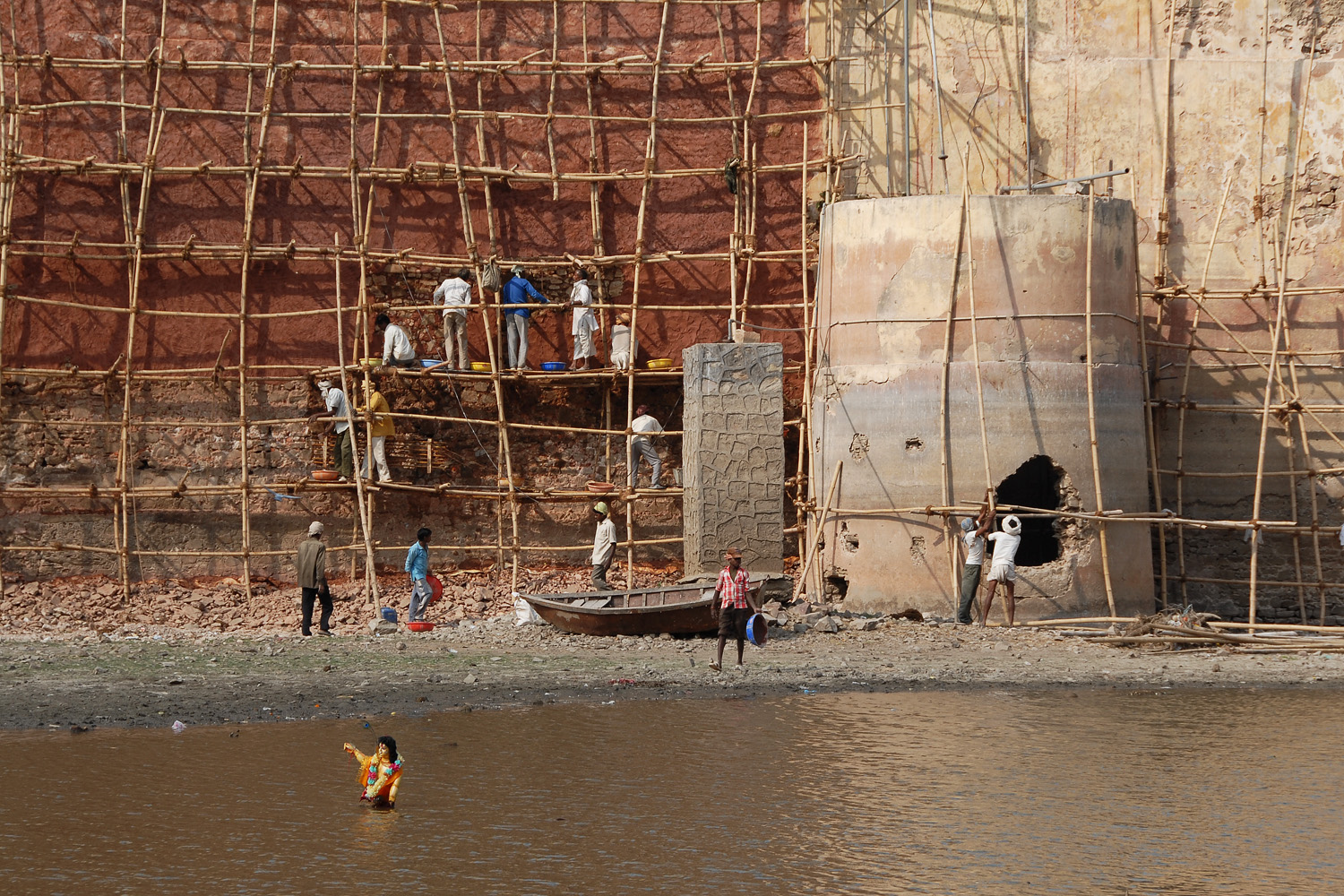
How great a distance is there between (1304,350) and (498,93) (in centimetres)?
984

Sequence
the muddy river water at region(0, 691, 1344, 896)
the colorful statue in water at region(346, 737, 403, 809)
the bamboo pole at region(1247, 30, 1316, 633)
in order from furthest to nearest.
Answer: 1. the bamboo pole at region(1247, 30, 1316, 633)
2. the colorful statue in water at region(346, 737, 403, 809)
3. the muddy river water at region(0, 691, 1344, 896)

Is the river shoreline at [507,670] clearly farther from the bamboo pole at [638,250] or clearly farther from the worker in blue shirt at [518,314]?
the worker in blue shirt at [518,314]

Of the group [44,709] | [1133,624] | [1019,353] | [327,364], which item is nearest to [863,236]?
[1019,353]

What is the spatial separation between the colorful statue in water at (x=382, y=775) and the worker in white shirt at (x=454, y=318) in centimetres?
988

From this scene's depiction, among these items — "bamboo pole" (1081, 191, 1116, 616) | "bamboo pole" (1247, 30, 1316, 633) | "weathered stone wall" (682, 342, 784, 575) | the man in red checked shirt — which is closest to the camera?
the man in red checked shirt

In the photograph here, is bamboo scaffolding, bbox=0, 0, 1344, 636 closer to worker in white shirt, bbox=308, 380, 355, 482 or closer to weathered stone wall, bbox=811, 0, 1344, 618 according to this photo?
weathered stone wall, bbox=811, 0, 1344, 618

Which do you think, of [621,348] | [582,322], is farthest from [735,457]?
[582,322]

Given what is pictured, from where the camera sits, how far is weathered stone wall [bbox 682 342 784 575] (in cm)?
1609

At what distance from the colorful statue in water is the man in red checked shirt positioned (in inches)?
181

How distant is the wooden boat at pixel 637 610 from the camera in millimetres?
13938

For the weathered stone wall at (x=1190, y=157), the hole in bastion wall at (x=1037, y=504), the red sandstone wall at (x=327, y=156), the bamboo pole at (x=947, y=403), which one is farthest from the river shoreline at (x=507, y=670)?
the red sandstone wall at (x=327, y=156)

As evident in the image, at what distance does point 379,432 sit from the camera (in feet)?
56.9

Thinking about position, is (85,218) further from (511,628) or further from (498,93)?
(511,628)

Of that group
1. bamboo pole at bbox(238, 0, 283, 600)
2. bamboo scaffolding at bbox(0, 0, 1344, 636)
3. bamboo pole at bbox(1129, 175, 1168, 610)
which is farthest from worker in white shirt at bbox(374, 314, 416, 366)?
bamboo pole at bbox(1129, 175, 1168, 610)
